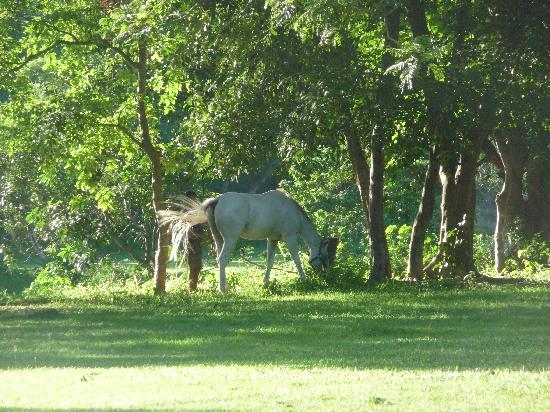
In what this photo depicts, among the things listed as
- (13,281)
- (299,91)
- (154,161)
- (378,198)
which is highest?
(299,91)

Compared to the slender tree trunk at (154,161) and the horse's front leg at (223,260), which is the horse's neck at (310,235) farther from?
the slender tree trunk at (154,161)

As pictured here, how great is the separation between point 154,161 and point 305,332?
8833mm

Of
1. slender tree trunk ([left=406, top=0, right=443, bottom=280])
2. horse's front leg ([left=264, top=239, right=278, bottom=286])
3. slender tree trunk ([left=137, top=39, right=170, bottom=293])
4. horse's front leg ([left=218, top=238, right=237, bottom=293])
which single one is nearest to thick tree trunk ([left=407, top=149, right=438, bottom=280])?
slender tree trunk ([left=406, top=0, right=443, bottom=280])

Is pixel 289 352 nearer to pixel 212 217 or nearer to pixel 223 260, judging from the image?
pixel 223 260

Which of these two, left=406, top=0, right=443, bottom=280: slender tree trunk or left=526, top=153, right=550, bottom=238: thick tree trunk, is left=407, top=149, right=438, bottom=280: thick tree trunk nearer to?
left=406, top=0, right=443, bottom=280: slender tree trunk

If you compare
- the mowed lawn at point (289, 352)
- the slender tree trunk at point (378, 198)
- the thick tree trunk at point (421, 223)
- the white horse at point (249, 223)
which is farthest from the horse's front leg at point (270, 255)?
the thick tree trunk at point (421, 223)

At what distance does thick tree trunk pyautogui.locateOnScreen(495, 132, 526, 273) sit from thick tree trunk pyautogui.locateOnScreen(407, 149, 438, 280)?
3.01 meters

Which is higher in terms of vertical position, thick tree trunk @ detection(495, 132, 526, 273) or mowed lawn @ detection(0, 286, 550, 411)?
thick tree trunk @ detection(495, 132, 526, 273)

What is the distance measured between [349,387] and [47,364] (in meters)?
4.41

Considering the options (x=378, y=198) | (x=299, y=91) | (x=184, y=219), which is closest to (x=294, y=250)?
(x=378, y=198)

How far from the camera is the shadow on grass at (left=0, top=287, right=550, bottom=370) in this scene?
13352mm

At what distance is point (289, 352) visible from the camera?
14.2 metres

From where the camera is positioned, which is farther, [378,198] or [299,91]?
[378,198]

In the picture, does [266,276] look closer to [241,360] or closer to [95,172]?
[95,172]
